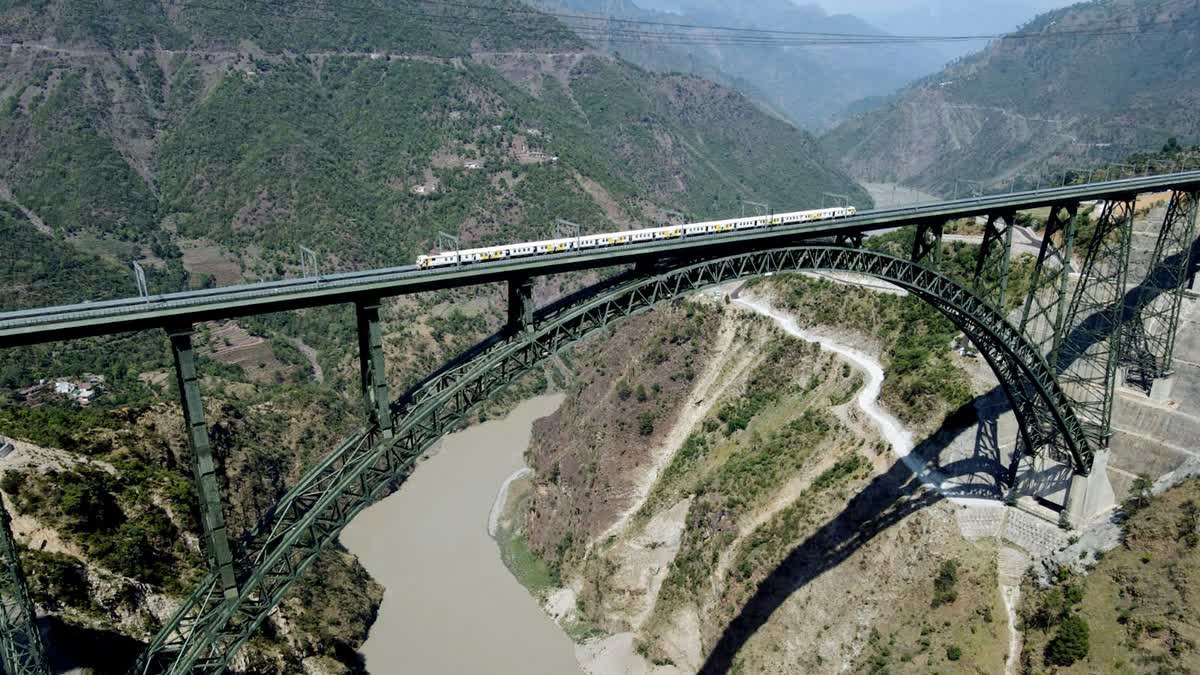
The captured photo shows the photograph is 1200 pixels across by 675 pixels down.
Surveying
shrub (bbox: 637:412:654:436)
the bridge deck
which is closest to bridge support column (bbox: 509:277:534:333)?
the bridge deck

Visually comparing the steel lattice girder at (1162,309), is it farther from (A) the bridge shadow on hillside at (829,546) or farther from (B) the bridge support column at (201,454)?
(B) the bridge support column at (201,454)

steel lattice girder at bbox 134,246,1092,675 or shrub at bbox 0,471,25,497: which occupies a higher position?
shrub at bbox 0,471,25,497

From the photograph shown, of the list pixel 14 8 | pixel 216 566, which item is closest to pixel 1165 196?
pixel 216 566

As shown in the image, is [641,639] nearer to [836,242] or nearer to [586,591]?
[586,591]

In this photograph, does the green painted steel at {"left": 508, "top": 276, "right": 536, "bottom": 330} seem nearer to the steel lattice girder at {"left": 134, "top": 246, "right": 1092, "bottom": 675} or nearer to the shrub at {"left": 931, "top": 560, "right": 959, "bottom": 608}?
the steel lattice girder at {"left": 134, "top": 246, "right": 1092, "bottom": 675}

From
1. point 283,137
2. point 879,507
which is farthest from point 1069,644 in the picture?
point 283,137

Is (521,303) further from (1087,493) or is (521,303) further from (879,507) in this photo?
(1087,493)
